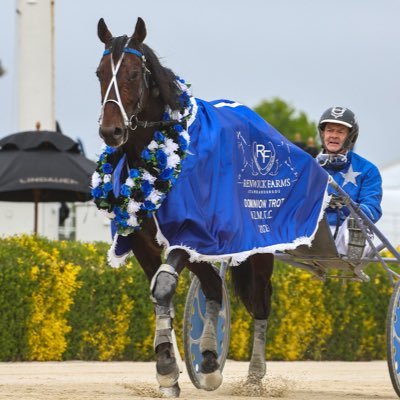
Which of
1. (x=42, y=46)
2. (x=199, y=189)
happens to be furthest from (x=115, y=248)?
(x=42, y=46)

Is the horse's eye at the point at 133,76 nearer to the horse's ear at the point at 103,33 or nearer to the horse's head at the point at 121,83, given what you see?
the horse's head at the point at 121,83

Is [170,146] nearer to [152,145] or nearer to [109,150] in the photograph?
[152,145]

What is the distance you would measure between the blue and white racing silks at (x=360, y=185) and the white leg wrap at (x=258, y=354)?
90 centimetres

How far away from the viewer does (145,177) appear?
8.01m

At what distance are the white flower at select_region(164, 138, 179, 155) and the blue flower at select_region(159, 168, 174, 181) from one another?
10 cm

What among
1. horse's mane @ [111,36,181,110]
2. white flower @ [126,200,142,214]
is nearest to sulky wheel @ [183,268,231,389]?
white flower @ [126,200,142,214]

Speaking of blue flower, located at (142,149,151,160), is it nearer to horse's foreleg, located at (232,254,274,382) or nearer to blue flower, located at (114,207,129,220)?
blue flower, located at (114,207,129,220)

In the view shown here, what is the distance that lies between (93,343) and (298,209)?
4.14 metres

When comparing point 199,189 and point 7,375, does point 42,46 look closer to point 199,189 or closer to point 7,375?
point 7,375

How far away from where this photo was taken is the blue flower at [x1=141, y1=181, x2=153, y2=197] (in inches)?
313

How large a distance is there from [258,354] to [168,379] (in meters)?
1.66

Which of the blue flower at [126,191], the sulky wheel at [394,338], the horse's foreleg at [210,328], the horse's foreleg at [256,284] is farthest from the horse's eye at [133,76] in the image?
the sulky wheel at [394,338]

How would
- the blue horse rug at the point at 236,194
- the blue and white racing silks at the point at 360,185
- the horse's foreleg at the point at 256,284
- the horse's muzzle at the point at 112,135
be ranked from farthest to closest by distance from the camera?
the horse's foreleg at the point at 256,284 < the blue and white racing silks at the point at 360,185 < the blue horse rug at the point at 236,194 < the horse's muzzle at the point at 112,135

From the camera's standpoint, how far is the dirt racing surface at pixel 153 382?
8656mm
